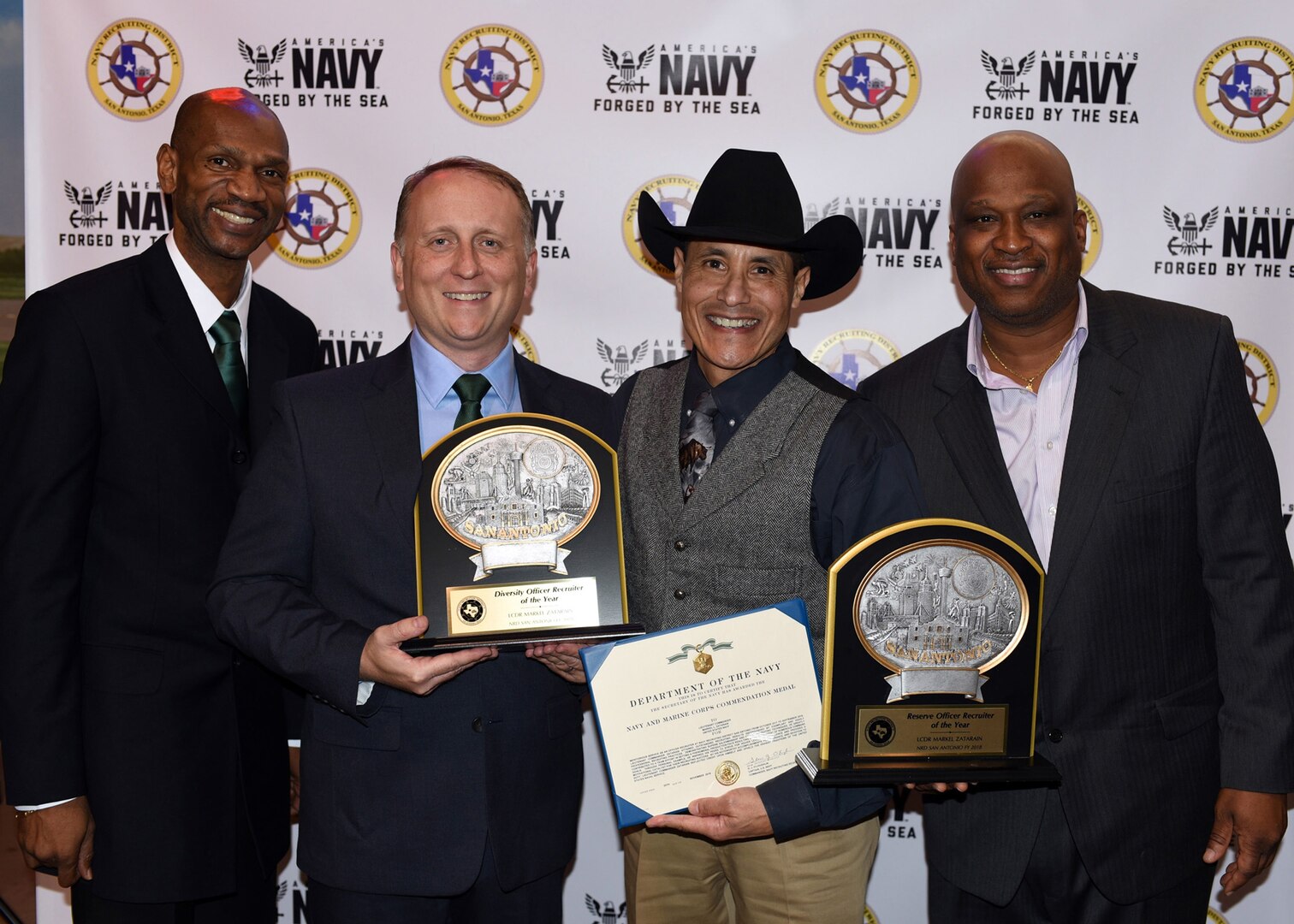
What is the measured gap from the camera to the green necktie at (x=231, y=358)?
246 centimetres

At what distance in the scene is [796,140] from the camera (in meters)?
3.23

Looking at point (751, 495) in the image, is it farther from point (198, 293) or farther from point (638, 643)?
point (198, 293)

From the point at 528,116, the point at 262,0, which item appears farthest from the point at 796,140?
the point at 262,0

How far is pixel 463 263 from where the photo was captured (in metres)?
2.11

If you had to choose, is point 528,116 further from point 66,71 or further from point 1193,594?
point 1193,594

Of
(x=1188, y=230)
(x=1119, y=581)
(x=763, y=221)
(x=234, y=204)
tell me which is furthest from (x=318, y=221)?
(x=1188, y=230)

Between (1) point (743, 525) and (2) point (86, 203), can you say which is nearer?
(1) point (743, 525)

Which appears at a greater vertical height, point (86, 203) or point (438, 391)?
point (86, 203)

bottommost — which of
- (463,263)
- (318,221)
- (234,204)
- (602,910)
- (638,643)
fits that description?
(602,910)

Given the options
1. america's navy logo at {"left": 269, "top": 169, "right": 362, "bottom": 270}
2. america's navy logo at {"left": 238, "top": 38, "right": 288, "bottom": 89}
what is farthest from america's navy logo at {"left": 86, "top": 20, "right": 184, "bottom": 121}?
america's navy logo at {"left": 269, "top": 169, "right": 362, "bottom": 270}

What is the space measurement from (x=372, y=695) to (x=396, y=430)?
1.74 ft

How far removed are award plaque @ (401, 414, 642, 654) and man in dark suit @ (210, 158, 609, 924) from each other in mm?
80

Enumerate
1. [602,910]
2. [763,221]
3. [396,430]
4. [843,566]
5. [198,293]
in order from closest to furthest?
[843,566] < [396,430] < [763,221] < [198,293] < [602,910]

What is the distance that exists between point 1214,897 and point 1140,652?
170 centimetres
